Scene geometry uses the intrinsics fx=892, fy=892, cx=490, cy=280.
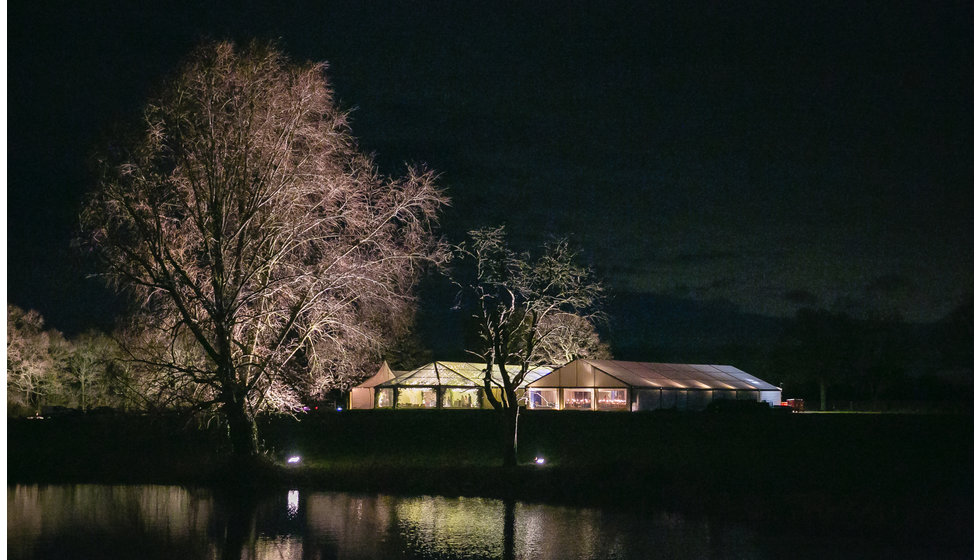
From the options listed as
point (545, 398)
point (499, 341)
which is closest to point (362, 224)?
point (499, 341)

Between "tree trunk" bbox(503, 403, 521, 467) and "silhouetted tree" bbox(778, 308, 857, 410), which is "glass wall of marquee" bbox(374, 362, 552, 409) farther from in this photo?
"tree trunk" bbox(503, 403, 521, 467)

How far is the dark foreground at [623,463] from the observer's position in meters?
18.0

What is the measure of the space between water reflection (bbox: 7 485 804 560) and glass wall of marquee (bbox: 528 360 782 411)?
29.2m

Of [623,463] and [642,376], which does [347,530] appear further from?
[642,376]

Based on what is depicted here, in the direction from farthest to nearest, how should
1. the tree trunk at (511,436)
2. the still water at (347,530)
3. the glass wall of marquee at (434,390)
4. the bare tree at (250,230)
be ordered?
1. the glass wall of marquee at (434,390)
2. the tree trunk at (511,436)
3. the bare tree at (250,230)
4. the still water at (347,530)

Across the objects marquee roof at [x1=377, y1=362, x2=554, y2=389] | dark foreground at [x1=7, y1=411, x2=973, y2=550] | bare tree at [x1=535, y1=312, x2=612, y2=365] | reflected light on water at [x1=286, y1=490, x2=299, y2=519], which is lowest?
reflected light on water at [x1=286, y1=490, x2=299, y2=519]

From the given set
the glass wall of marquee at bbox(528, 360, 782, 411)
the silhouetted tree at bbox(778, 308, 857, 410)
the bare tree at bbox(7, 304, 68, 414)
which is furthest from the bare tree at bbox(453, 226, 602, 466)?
the silhouetted tree at bbox(778, 308, 857, 410)

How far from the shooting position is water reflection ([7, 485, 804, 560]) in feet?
46.2

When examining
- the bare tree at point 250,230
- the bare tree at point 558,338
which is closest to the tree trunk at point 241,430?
the bare tree at point 250,230

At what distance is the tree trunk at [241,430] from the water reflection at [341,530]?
2.11m

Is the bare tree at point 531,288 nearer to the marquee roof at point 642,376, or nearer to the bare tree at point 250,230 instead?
the bare tree at point 250,230

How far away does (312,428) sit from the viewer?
115ft

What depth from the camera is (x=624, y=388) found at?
49969 millimetres

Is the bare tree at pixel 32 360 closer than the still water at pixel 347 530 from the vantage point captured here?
No
